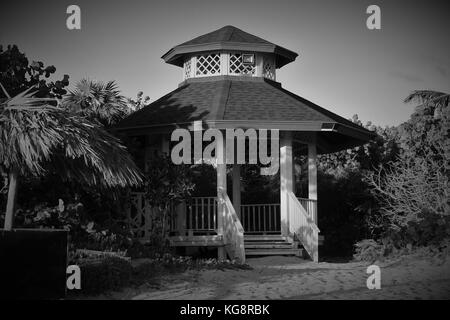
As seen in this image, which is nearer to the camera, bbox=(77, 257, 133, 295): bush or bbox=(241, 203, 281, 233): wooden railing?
bbox=(77, 257, 133, 295): bush

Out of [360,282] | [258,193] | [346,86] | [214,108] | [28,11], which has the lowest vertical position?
[360,282]

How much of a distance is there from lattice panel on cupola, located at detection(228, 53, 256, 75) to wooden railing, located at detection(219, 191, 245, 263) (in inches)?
174

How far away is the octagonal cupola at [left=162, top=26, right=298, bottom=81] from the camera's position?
1859 centimetres

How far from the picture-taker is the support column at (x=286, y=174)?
1688 cm

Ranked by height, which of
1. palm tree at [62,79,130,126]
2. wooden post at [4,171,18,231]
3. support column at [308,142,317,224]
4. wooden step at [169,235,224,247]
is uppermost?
palm tree at [62,79,130,126]

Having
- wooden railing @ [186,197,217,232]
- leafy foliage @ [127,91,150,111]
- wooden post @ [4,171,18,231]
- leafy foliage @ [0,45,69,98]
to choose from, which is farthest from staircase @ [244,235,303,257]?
leafy foliage @ [127,91,150,111]

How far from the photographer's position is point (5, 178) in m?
12.9

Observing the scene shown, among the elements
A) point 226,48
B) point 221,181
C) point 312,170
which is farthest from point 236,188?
point 226,48

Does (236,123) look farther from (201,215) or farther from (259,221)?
(201,215)

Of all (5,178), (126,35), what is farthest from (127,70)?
(5,178)

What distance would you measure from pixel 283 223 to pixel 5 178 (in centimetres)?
749

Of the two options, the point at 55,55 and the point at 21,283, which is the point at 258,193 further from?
the point at 21,283

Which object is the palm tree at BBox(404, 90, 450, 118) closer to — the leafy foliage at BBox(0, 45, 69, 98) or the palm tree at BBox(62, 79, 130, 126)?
the palm tree at BBox(62, 79, 130, 126)

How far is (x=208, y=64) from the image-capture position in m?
19.3
